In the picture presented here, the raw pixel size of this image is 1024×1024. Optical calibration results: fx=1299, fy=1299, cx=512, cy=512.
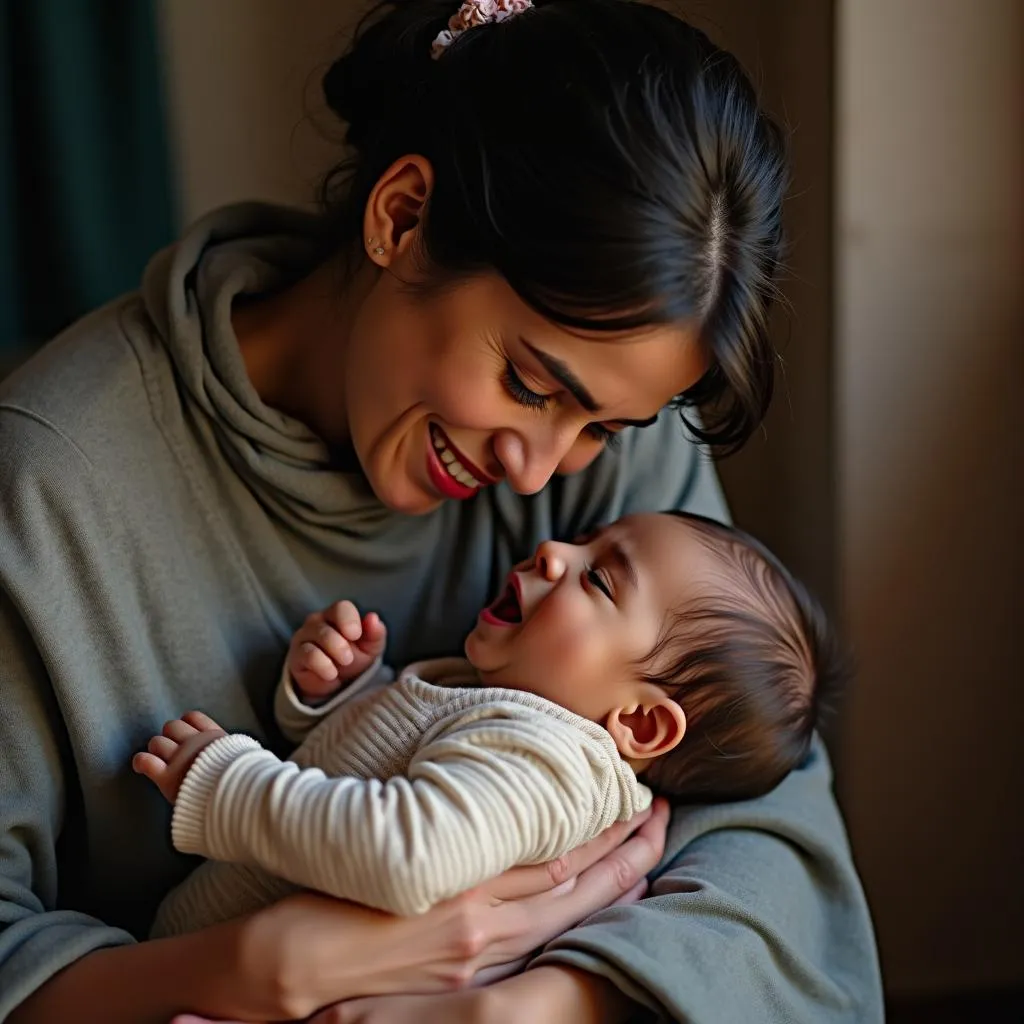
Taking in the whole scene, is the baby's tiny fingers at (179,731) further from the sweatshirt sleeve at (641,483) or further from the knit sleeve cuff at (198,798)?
the sweatshirt sleeve at (641,483)

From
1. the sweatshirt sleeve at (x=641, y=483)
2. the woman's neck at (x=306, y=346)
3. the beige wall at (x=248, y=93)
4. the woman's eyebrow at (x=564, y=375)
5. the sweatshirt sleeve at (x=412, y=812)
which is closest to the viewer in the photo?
the sweatshirt sleeve at (x=412, y=812)

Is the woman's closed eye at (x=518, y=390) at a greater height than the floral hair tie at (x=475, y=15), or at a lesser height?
lesser

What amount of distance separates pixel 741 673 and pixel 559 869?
24 centimetres

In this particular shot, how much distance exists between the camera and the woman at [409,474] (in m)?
1.07

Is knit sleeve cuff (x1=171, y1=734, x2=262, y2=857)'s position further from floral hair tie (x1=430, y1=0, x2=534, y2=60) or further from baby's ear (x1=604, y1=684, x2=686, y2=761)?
floral hair tie (x1=430, y1=0, x2=534, y2=60)

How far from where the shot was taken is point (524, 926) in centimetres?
114

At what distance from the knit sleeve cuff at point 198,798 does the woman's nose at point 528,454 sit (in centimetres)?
34

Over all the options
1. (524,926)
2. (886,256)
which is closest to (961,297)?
(886,256)

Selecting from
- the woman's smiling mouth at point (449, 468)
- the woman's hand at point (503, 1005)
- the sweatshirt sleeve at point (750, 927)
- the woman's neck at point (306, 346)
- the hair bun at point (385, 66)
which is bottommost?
the sweatshirt sleeve at point (750, 927)

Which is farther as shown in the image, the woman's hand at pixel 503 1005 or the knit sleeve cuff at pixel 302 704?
the knit sleeve cuff at pixel 302 704

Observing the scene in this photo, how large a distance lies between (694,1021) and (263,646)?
0.56 meters

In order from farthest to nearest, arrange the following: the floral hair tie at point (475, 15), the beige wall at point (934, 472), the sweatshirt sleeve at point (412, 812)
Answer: the beige wall at point (934, 472)
the floral hair tie at point (475, 15)
the sweatshirt sleeve at point (412, 812)

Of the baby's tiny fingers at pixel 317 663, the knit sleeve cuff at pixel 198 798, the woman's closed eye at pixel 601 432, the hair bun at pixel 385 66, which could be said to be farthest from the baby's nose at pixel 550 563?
the hair bun at pixel 385 66

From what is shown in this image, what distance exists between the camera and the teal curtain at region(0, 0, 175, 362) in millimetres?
1730
